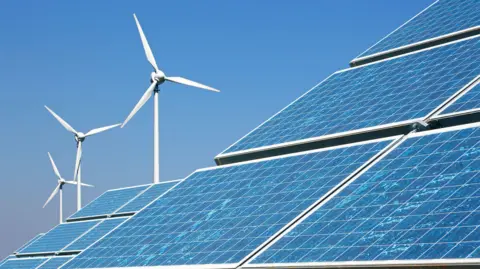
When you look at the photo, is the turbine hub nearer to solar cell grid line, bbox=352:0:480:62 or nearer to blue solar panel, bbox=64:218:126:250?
blue solar panel, bbox=64:218:126:250

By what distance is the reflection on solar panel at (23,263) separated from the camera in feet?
189

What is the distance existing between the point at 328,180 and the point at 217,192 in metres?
6.27

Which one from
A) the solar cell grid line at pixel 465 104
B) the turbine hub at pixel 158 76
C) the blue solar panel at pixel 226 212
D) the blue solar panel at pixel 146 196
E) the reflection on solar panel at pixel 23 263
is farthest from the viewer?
the turbine hub at pixel 158 76

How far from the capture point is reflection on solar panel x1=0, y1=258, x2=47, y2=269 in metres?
57.5

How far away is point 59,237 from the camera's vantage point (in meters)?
61.2

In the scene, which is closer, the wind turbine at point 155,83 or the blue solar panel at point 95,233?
the blue solar panel at point 95,233

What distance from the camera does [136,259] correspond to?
32.1 meters

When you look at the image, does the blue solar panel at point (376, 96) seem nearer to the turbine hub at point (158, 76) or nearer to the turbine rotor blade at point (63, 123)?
the turbine hub at point (158, 76)

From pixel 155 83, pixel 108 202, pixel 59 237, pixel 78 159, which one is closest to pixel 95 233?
pixel 59 237

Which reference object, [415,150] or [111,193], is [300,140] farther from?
[111,193]

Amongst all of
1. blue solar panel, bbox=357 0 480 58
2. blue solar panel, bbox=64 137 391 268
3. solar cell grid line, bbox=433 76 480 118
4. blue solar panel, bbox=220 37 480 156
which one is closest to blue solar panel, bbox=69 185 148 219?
blue solar panel, bbox=220 37 480 156

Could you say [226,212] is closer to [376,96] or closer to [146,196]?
[376,96]

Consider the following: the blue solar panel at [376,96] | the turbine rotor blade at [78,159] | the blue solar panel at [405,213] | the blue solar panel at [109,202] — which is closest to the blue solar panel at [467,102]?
the blue solar panel at [376,96]

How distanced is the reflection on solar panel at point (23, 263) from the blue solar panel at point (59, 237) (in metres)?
0.91
